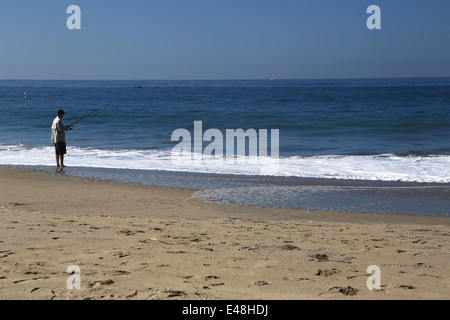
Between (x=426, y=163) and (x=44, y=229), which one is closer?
(x=44, y=229)

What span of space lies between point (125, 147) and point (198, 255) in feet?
45.4

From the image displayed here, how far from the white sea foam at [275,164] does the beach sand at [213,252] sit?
4106 millimetres

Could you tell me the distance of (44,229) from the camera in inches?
237

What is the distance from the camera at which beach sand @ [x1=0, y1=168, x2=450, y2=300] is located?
12.9ft

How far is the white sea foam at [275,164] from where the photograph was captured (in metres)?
12.0

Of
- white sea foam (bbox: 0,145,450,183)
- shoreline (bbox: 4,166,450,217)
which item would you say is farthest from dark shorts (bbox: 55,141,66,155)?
white sea foam (bbox: 0,145,450,183)

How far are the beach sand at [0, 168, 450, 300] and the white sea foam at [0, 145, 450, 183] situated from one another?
13.5 feet

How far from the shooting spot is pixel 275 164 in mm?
13805

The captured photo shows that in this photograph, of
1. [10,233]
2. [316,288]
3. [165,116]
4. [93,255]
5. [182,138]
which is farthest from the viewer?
[165,116]

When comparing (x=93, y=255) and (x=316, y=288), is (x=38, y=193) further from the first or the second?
(x=316, y=288)

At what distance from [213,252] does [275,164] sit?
8.84 m

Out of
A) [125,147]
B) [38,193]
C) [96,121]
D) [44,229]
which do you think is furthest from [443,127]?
[44,229]
